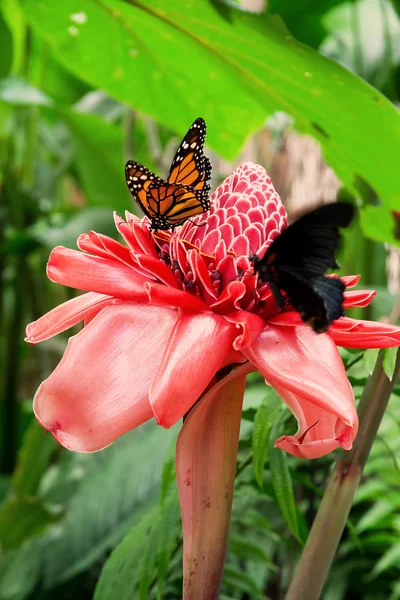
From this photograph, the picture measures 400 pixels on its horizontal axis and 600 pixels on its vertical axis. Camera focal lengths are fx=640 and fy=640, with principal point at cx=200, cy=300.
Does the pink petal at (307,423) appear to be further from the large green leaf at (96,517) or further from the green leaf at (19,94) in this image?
the green leaf at (19,94)

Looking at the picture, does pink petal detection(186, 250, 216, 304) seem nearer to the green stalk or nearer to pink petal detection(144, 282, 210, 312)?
pink petal detection(144, 282, 210, 312)

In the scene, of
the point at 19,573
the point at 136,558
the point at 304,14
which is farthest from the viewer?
the point at 304,14

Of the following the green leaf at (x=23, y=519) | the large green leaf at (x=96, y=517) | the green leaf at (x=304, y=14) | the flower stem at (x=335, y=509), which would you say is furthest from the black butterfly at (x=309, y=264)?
the green leaf at (x=304, y=14)

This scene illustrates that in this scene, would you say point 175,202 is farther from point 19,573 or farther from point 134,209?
point 134,209

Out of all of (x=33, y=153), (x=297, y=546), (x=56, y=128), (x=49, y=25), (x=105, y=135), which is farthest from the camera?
(x=56, y=128)

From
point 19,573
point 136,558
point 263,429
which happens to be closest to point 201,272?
point 263,429

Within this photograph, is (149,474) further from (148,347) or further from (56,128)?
(56,128)

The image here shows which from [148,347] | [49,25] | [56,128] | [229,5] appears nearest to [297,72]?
[229,5]
